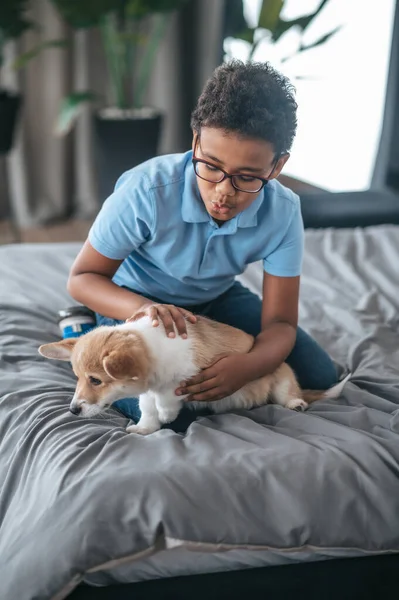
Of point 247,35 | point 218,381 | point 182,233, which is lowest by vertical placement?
point 218,381

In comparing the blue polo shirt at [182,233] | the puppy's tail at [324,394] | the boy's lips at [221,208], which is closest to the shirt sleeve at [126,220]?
the blue polo shirt at [182,233]

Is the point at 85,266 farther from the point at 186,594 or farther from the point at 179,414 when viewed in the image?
the point at 186,594

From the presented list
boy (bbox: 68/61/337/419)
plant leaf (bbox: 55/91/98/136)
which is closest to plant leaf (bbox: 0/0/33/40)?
plant leaf (bbox: 55/91/98/136)

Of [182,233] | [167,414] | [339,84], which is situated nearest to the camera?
[167,414]

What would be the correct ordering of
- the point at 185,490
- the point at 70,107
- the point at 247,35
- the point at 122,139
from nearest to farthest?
Answer: the point at 185,490 → the point at 247,35 → the point at 70,107 → the point at 122,139

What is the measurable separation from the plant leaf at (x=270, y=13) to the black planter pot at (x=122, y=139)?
726 millimetres

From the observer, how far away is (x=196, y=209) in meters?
1.52

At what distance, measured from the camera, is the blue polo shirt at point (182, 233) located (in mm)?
1520

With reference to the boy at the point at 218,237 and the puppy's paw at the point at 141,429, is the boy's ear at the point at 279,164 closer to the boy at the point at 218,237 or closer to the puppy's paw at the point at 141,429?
the boy at the point at 218,237

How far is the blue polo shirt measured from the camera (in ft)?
4.99

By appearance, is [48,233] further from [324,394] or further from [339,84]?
[324,394]

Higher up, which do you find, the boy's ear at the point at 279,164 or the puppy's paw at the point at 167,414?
the boy's ear at the point at 279,164

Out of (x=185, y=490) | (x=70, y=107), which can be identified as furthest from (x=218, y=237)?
(x=70, y=107)

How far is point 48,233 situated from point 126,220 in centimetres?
254
